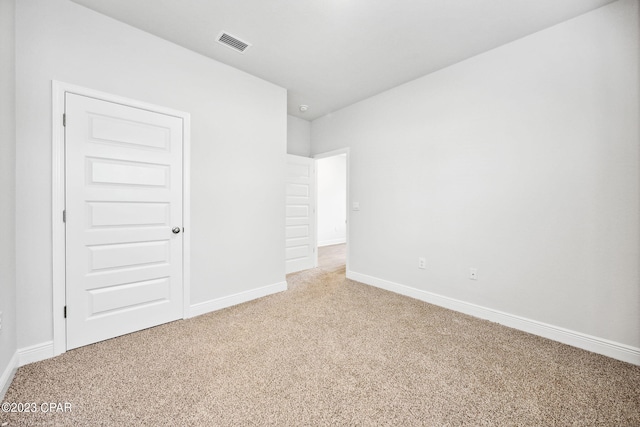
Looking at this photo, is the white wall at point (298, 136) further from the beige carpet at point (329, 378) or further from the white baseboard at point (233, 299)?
the beige carpet at point (329, 378)

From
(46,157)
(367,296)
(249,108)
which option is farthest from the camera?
(367,296)

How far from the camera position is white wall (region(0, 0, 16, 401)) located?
157 centimetres

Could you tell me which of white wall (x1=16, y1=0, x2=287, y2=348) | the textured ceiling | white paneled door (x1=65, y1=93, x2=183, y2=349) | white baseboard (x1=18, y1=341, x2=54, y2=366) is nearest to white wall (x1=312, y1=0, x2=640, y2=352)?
the textured ceiling

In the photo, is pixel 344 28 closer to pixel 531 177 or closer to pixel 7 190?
pixel 531 177

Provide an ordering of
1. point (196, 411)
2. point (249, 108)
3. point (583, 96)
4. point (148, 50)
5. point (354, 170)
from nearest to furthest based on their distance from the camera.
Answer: point (196, 411) → point (583, 96) → point (148, 50) → point (249, 108) → point (354, 170)

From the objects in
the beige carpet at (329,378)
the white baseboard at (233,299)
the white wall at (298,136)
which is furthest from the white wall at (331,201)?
the beige carpet at (329,378)

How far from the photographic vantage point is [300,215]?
176 inches

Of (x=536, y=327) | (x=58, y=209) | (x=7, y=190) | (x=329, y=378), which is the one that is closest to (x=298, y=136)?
(x=58, y=209)

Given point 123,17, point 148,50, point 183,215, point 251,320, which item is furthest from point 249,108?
point 251,320

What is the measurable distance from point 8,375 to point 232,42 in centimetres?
300

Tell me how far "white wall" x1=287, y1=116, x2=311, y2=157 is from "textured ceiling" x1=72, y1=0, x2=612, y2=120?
137cm

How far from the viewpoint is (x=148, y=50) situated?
234 cm

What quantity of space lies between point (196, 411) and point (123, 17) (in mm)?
2996

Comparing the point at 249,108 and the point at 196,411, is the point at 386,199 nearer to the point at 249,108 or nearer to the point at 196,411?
the point at 249,108
